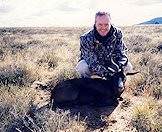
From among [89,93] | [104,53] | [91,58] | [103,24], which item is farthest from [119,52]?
[89,93]

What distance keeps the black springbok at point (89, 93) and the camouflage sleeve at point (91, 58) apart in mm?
194

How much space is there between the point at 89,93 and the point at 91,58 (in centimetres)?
73

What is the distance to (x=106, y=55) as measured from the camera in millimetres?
6688

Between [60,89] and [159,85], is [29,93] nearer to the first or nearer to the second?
[60,89]

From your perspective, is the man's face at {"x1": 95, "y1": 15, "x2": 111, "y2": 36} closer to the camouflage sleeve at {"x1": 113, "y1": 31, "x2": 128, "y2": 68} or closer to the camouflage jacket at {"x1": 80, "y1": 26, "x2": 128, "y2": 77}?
the camouflage jacket at {"x1": 80, "y1": 26, "x2": 128, "y2": 77}

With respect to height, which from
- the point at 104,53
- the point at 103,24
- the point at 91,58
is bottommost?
the point at 91,58

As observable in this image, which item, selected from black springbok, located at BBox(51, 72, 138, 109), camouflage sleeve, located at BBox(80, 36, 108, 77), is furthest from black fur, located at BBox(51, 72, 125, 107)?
camouflage sleeve, located at BBox(80, 36, 108, 77)

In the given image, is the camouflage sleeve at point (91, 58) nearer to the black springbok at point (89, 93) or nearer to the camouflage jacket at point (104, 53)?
the camouflage jacket at point (104, 53)

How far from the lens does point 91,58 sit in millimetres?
6746

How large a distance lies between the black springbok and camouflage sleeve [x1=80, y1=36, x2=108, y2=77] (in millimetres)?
194

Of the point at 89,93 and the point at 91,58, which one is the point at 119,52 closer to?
the point at 91,58

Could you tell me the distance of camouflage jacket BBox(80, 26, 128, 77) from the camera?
21.5ft

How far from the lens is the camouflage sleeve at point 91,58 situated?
6.59m

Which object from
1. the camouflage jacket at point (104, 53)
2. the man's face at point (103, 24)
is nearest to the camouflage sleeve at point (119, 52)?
the camouflage jacket at point (104, 53)
